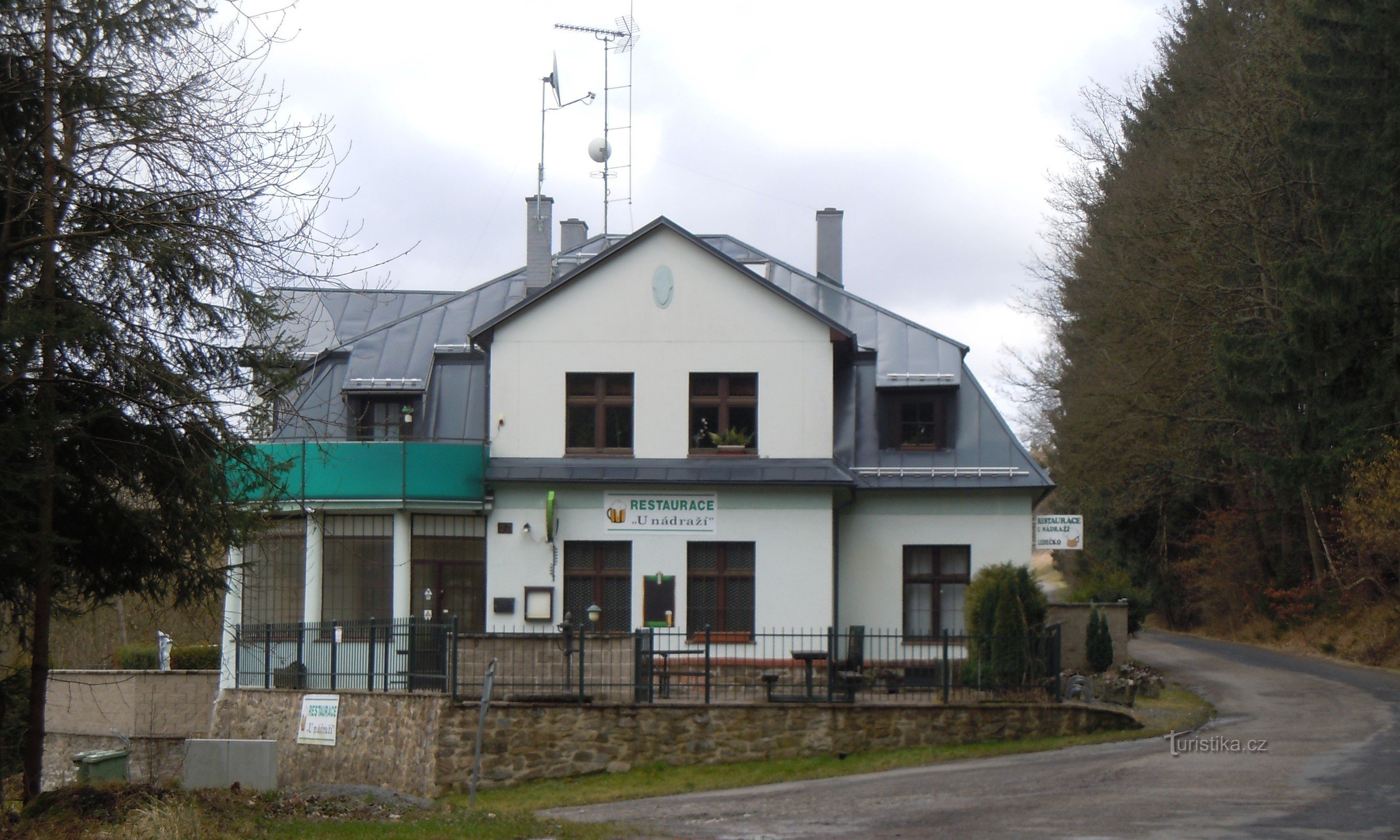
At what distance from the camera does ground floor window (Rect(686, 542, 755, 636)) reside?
926 inches

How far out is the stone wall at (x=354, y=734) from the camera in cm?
1836

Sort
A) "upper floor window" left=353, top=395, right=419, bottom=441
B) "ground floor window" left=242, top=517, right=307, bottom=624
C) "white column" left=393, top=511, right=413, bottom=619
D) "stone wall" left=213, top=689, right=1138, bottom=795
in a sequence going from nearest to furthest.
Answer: "stone wall" left=213, top=689, right=1138, bottom=795
"white column" left=393, top=511, right=413, bottom=619
"ground floor window" left=242, top=517, right=307, bottom=624
"upper floor window" left=353, top=395, right=419, bottom=441

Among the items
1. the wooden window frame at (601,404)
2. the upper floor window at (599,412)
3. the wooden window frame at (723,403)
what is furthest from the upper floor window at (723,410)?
the upper floor window at (599,412)

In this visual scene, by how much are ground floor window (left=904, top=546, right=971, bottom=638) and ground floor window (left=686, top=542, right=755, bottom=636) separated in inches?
124

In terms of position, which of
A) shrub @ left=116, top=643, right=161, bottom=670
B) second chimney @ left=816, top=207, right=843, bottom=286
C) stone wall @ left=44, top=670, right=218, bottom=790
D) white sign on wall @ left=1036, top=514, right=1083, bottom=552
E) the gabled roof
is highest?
second chimney @ left=816, top=207, right=843, bottom=286

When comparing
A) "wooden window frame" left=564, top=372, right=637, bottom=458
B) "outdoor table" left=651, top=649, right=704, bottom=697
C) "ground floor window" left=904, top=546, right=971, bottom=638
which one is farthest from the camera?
"ground floor window" left=904, top=546, right=971, bottom=638

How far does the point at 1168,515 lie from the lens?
45.9 metres

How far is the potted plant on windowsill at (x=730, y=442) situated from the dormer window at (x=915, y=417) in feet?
9.50

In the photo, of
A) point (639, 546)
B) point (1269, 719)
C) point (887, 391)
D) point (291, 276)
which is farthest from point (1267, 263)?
point (291, 276)

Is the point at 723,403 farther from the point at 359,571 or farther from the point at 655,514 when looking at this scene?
the point at 359,571

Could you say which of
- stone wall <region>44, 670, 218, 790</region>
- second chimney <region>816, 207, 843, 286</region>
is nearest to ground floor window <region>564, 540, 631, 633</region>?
stone wall <region>44, 670, 218, 790</region>

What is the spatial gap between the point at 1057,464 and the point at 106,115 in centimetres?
3696

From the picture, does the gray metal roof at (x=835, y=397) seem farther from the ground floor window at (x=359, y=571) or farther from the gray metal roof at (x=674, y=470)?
the ground floor window at (x=359, y=571)

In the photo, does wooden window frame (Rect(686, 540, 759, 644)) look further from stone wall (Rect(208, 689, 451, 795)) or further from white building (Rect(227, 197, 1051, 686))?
stone wall (Rect(208, 689, 451, 795))
